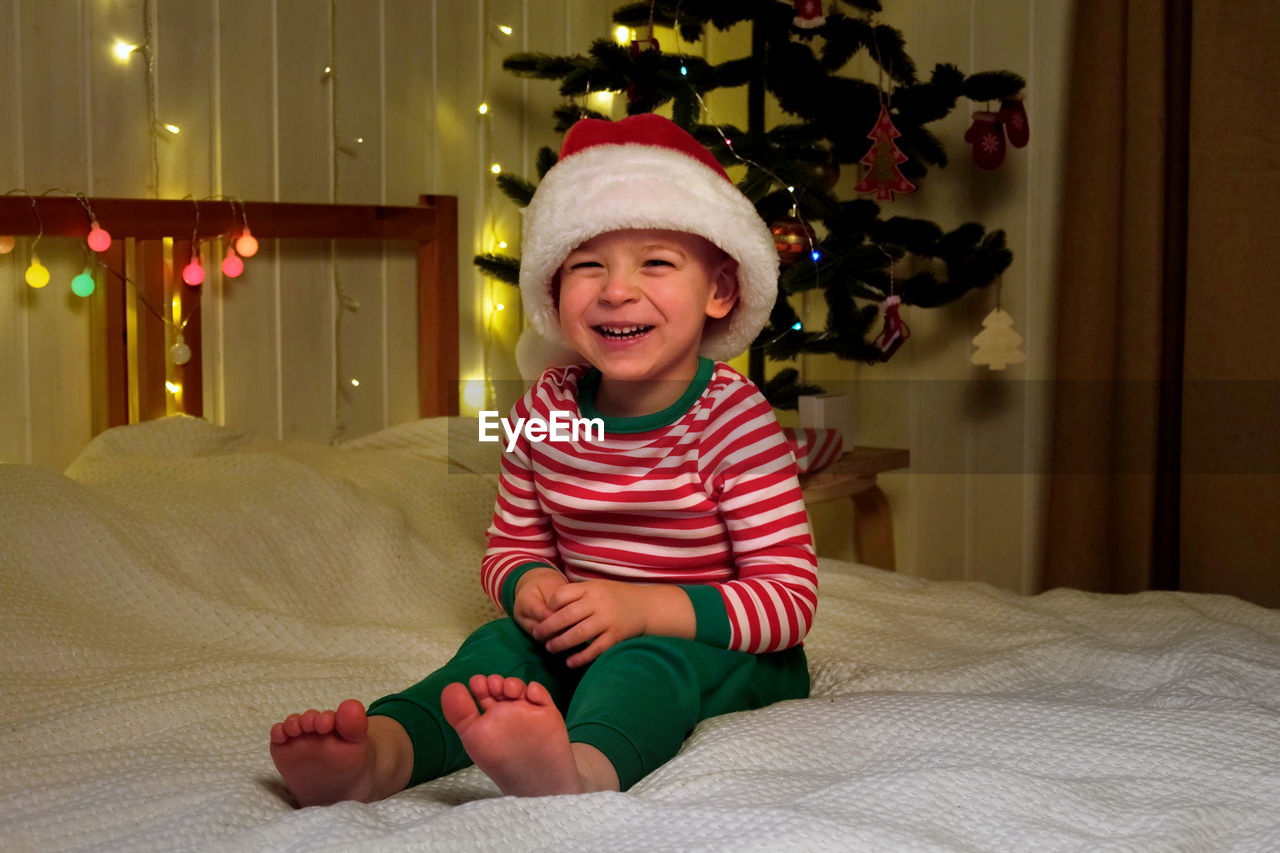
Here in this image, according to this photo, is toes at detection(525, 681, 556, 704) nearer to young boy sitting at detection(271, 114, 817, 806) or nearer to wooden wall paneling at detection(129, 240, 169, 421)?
young boy sitting at detection(271, 114, 817, 806)

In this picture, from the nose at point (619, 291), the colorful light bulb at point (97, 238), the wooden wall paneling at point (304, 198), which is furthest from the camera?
the wooden wall paneling at point (304, 198)

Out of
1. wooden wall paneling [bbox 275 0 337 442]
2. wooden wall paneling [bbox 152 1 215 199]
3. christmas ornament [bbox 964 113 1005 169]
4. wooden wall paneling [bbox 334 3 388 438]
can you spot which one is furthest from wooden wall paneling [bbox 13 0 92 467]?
christmas ornament [bbox 964 113 1005 169]

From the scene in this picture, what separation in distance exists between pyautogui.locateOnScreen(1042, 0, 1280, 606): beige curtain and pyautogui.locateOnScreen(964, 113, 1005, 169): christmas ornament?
0.13 m

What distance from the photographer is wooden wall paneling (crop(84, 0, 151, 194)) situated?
169cm

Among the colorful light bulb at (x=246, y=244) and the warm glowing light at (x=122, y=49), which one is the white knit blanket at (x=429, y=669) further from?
the warm glowing light at (x=122, y=49)

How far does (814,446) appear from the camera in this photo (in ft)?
6.29

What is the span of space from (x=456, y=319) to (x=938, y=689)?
1.23m

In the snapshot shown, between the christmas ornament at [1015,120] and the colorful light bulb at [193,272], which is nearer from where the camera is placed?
the colorful light bulb at [193,272]

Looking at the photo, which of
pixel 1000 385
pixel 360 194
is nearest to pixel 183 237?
pixel 360 194

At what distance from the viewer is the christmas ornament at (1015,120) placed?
2.03 metres

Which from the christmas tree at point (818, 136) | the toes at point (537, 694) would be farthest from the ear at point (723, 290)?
the christmas tree at point (818, 136)

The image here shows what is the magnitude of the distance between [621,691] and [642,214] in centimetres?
42

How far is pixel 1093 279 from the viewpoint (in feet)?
6.64

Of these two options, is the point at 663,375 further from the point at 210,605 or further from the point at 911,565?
the point at 911,565
